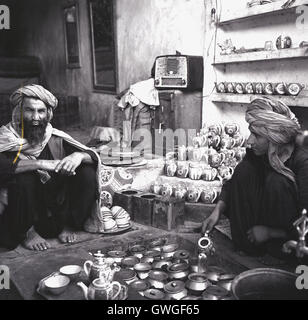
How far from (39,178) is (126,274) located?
106cm

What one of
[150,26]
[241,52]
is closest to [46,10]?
[150,26]

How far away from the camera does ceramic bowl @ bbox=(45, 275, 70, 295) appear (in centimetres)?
225

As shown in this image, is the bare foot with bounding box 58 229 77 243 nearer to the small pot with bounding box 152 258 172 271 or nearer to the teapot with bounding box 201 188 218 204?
the small pot with bounding box 152 258 172 271

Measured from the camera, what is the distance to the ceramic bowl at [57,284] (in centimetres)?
225

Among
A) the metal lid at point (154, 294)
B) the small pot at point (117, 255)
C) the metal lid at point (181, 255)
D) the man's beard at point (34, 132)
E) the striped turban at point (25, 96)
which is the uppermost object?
the striped turban at point (25, 96)

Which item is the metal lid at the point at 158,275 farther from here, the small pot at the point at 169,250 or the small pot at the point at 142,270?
the small pot at the point at 169,250

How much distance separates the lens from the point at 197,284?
2.38 meters

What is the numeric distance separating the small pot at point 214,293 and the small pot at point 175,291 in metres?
0.14

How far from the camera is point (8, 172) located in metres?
2.86

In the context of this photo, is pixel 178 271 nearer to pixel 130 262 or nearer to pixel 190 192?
pixel 130 262

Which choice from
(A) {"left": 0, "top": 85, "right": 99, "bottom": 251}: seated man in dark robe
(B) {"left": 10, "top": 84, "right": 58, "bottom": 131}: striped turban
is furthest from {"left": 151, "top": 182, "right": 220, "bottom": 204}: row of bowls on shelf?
(B) {"left": 10, "top": 84, "right": 58, "bottom": 131}: striped turban

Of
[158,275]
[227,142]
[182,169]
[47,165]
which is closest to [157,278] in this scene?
[158,275]

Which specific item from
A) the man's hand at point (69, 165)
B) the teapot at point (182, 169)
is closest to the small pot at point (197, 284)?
the man's hand at point (69, 165)

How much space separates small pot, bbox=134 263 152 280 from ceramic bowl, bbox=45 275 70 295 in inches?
20.8
